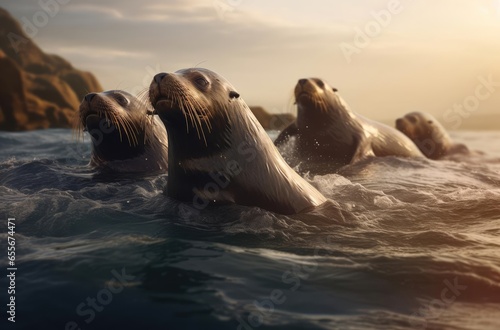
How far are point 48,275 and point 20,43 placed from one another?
2807 centimetres

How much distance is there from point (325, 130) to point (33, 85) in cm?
1709

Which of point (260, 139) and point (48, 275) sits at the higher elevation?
point (260, 139)

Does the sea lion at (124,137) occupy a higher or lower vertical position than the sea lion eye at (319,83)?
lower

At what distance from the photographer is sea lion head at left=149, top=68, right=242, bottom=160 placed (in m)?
5.79

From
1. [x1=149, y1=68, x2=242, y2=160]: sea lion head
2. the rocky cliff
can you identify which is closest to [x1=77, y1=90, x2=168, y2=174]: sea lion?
[x1=149, y1=68, x2=242, y2=160]: sea lion head

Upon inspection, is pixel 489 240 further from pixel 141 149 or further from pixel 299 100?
pixel 299 100

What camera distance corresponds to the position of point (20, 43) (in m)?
30.2

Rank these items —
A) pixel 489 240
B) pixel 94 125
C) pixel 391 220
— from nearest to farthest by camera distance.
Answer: pixel 489 240 → pixel 391 220 → pixel 94 125

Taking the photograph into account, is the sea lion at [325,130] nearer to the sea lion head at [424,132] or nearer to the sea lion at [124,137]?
the sea lion at [124,137]

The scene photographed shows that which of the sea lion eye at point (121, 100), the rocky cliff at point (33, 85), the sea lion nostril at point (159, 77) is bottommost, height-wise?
the rocky cliff at point (33, 85)

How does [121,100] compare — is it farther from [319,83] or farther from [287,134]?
[319,83]

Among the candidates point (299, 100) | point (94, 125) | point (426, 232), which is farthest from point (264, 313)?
point (299, 100)

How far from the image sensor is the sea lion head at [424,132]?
1641cm


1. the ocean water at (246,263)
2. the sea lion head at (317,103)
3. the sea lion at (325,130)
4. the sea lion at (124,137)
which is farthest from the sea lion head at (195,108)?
the sea lion head at (317,103)
